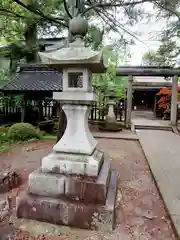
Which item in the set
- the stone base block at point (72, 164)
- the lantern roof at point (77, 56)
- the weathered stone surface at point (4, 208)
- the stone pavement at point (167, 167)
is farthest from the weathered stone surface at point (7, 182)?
the stone pavement at point (167, 167)

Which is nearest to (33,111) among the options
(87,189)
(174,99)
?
(174,99)

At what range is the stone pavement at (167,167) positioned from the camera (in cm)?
277

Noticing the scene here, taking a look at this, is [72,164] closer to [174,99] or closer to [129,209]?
[129,209]

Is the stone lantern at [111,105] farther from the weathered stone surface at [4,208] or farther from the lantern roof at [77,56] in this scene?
the weathered stone surface at [4,208]

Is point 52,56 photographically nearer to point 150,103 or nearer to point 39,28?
point 39,28

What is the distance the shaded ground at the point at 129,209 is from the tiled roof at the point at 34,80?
4.18m

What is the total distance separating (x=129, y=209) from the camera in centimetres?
278

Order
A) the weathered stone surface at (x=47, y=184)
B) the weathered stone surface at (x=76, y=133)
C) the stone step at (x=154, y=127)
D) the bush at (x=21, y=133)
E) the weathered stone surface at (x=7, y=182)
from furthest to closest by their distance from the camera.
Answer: the stone step at (x=154, y=127) → the bush at (x=21, y=133) → the weathered stone surface at (x=7, y=182) → the weathered stone surface at (x=76, y=133) → the weathered stone surface at (x=47, y=184)

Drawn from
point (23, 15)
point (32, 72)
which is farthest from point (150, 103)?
point (23, 15)

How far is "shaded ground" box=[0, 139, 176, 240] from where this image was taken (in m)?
2.30

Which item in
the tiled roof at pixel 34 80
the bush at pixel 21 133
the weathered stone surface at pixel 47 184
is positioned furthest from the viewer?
the tiled roof at pixel 34 80

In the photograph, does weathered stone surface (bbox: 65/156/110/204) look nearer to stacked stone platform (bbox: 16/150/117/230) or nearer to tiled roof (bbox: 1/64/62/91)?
stacked stone platform (bbox: 16/150/117/230)

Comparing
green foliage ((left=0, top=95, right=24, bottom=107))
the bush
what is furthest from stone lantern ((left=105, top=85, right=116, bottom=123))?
green foliage ((left=0, top=95, right=24, bottom=107))

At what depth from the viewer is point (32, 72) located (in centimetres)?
1023
